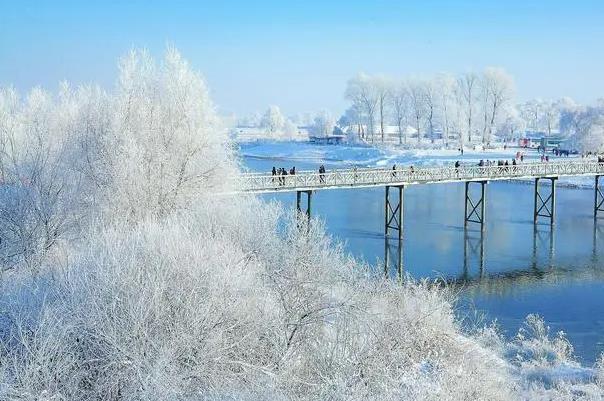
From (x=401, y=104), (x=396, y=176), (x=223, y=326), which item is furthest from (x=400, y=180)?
(x=401, y=104)

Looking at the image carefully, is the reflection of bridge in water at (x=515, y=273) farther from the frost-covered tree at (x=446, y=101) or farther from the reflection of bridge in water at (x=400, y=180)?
the frost-covered tree at (x=446, y=101)

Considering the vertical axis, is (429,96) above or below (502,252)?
above

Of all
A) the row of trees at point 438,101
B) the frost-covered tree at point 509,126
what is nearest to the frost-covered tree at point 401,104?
the row of trees at point 438,101

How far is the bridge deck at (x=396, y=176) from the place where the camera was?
27.0 meters

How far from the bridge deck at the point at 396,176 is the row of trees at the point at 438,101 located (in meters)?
45.5

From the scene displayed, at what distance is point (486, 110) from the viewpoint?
8481 cm

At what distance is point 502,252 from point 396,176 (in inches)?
231

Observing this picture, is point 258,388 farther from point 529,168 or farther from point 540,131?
point 540,131

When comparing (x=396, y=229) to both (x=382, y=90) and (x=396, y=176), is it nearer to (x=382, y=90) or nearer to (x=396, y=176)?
(x=396, y=176)

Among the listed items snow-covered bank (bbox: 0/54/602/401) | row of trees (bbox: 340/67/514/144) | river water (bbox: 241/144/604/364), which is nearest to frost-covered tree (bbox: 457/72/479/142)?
row of trees (bbox: 340/67/514/144)

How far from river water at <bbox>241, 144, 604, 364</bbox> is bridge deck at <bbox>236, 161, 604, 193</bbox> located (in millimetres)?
2184

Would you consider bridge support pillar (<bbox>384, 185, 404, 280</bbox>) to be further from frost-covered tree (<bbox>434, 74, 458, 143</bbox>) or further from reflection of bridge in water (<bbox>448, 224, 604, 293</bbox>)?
frost-covered tree (<bbox>434, 74, 458, 143</bbox>)

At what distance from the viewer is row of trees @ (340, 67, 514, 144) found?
3322 inches

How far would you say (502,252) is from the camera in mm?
27219
